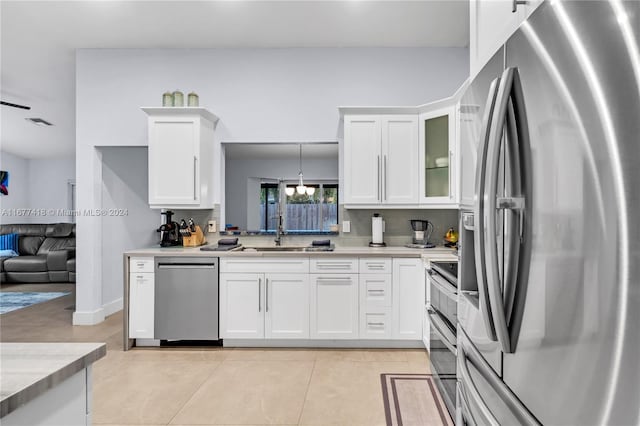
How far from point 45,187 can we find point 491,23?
33.0ft

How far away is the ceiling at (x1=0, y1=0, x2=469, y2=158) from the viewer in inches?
139

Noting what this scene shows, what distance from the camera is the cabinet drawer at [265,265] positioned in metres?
3.74

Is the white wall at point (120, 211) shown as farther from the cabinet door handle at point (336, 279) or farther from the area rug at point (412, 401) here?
the area rug at point (412, 401)

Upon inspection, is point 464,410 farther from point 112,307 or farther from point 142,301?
point 112,307

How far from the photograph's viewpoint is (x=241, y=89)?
4359 mm

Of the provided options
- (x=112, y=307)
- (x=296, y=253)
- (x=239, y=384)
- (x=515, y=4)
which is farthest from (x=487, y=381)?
(x=112, y=307)

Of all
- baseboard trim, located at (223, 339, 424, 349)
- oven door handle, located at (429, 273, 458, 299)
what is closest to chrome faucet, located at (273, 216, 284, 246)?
baseboard trim, located at (223, 339, 424, 349)

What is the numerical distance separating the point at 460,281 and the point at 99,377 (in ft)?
9.56

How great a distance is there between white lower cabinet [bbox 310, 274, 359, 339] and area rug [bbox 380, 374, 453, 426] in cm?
67

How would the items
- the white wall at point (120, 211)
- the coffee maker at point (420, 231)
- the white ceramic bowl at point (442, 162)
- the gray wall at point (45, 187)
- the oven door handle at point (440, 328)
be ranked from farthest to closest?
1. the gray wall at point (45, 187)
2. the white wall at point (120, 211)
3. the coffee maker at point (420, 231)
4. the white ceramic bowl at point (442, 162)
5. the oven door handle at point (440, 328)

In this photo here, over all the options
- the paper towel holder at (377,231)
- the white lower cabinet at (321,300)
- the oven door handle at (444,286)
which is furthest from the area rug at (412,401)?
the paper towel holder at (377,231)

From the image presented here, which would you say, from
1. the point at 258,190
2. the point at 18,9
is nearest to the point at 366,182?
the point at 258,190

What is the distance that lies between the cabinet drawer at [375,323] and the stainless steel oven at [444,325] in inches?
35.3

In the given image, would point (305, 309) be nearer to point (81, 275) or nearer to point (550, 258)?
point (81, 275)
